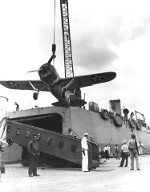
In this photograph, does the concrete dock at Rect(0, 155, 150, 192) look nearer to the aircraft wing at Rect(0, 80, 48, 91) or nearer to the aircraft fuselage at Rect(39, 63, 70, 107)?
the aircraft fuselage at Rect(39, 63, 70, 107)

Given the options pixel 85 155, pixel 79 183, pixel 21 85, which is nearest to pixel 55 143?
A: pixel 85 155

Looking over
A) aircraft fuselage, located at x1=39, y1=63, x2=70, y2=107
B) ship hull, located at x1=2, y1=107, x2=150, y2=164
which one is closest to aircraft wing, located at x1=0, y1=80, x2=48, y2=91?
ship hull, located at x1=2, y1=107, x2=150, y2=164

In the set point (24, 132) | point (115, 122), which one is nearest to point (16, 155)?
point (24, 132)

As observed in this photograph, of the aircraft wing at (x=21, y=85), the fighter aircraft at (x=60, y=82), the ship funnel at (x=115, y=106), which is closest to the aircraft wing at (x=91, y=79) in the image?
the fighter aircraft at (x=60, y=82)

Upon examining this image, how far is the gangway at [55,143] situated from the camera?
36.9 ft

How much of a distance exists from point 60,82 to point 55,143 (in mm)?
4584

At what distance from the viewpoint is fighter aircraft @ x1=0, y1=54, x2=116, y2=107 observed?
1440 cm

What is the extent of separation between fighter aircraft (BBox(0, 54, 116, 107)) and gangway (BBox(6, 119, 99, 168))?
336cm

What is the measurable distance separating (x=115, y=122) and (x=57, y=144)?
10304mm

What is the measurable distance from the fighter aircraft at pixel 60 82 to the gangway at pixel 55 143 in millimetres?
3355

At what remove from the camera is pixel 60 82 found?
49.7 ft

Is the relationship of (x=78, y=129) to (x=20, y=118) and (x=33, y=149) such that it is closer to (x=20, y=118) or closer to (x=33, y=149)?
(x=20, y=118)

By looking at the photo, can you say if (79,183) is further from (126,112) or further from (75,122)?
(126,112)

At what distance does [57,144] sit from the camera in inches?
458
